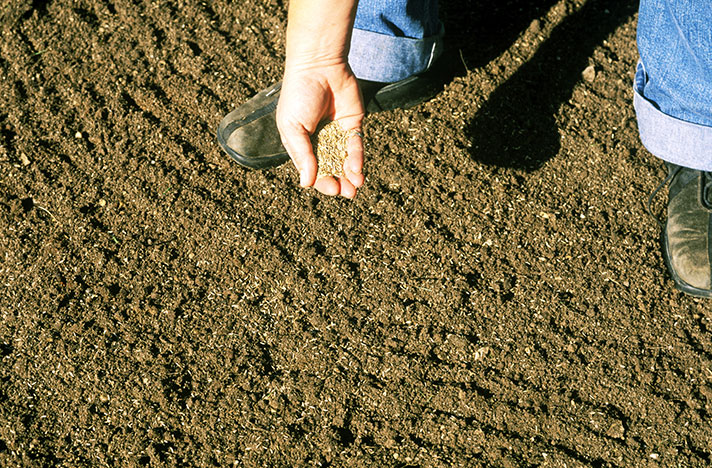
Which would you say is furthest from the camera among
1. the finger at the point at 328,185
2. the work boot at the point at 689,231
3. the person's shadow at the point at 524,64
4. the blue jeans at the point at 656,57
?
the person's shadow at the point at 524,64

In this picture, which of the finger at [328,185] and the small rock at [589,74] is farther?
the small rock at [589,74]

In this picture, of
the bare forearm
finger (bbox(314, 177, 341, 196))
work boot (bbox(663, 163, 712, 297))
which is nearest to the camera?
the bare forearm

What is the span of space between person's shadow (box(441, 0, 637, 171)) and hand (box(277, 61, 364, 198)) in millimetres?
611

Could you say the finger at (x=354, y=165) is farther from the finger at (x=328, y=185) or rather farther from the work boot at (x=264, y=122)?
the work boot at (x=264, y=122)

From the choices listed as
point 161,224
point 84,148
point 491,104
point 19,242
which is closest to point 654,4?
point 491,104

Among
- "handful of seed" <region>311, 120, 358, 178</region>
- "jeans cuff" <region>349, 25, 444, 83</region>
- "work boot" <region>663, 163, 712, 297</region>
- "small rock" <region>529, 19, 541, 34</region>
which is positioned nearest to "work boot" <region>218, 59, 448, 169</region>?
"jeans cuff" <region>349, 25, 444, 83</region>

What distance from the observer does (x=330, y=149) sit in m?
1.96

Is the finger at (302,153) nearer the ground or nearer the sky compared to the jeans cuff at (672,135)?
nearer the sky

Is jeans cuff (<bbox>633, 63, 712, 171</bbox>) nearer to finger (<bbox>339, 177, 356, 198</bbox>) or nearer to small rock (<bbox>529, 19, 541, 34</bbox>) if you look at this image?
small rock (<bbox>529, 19, 541, 34</bbox>)

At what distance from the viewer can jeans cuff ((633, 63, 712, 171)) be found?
6.17 ft

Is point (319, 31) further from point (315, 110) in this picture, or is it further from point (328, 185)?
point (328, 185)

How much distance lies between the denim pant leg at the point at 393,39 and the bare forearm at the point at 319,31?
0.30 metres

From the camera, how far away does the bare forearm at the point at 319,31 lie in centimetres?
158

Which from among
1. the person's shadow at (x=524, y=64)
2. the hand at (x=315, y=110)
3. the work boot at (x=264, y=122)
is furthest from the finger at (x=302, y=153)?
the person's shadow at (x=524, y=64)
